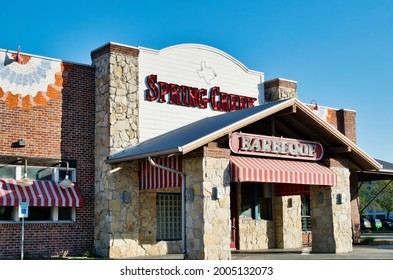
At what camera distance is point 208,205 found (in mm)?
16000

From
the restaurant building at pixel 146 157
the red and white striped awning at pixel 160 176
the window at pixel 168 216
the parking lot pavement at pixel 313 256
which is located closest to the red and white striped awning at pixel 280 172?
the restaurant building at pixel 146 157

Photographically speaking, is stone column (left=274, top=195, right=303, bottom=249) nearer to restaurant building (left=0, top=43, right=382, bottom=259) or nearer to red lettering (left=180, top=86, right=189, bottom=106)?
restaurant building (left=0, top=43, right=382, bottom=259)

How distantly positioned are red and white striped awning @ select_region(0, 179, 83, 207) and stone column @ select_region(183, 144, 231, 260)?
13.8ft

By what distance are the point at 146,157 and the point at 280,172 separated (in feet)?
13.9

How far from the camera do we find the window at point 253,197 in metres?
22.3

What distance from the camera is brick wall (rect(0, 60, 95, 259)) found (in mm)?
17406

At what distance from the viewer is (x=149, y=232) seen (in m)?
19.2

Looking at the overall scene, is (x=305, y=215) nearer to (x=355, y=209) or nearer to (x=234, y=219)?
(x=355, y=209)

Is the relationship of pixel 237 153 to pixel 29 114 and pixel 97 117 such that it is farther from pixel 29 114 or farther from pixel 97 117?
pixel 29 114

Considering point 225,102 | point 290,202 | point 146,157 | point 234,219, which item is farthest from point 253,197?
point 146,157

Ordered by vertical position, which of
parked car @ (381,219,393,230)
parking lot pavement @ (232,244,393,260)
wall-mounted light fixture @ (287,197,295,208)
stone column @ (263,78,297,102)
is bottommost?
parked car @ (381,219,393,230)

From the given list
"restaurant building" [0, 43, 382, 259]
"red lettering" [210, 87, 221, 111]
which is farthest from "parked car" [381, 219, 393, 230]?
"red lettering" [210, 87, 221, 111]

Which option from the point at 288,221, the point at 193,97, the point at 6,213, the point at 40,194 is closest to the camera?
the point at 6,213
